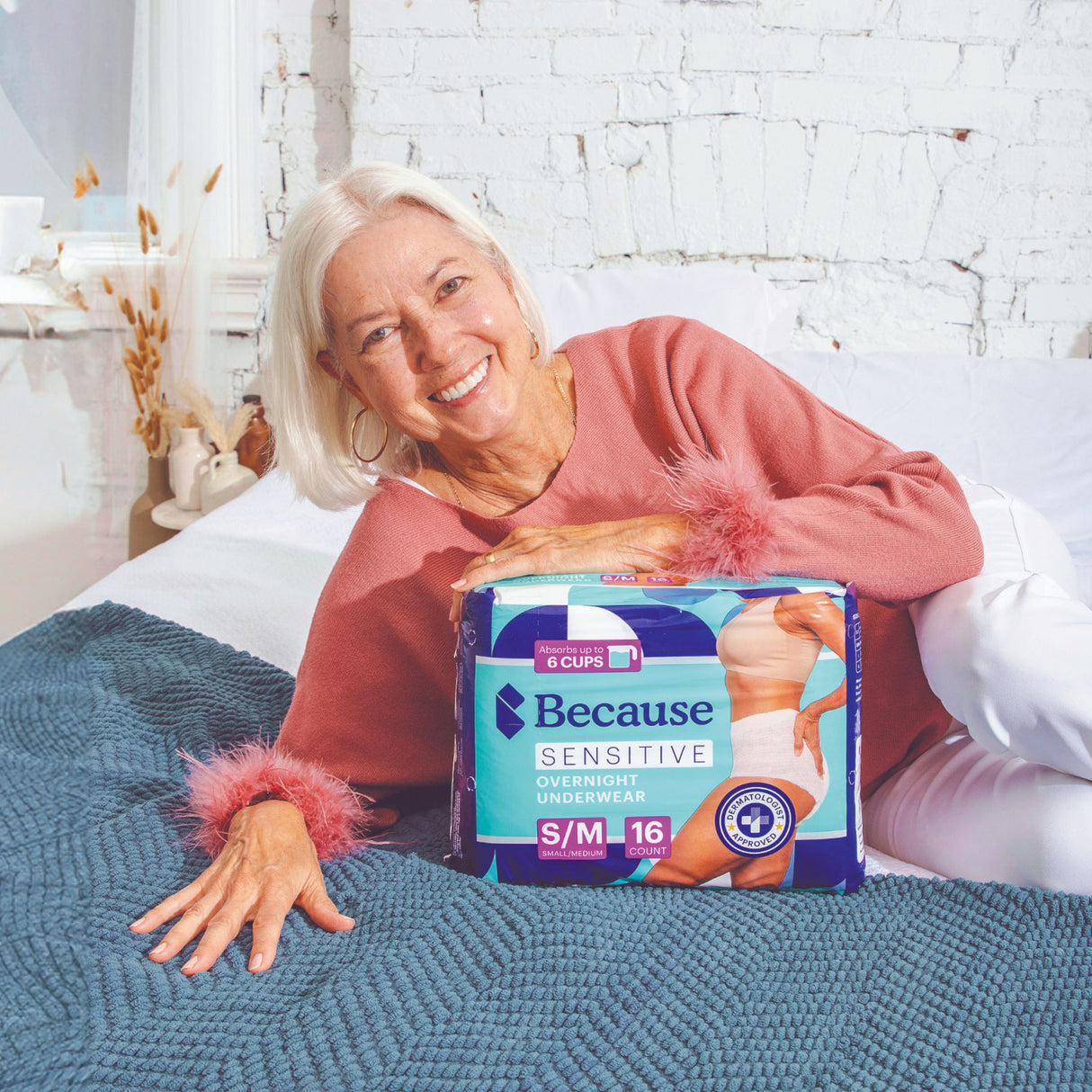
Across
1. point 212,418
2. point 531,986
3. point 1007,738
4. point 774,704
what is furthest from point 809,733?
point 212,418

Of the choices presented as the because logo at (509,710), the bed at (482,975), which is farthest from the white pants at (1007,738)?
the because logo at (509,710)

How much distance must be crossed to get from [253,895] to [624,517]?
0.57 meters

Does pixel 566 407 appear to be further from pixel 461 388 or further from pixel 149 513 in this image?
pixel 149 513

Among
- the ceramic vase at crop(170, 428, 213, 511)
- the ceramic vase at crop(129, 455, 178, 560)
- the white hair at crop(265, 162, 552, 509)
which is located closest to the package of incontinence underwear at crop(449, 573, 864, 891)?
the white hair at crop(265, 162, 552, 509)

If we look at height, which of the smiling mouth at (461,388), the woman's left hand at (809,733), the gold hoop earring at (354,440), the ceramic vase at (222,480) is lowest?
the ceramic vase at (222,480)

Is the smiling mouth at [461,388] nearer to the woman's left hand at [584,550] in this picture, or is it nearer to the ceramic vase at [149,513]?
the woman's left hand at [584,550]

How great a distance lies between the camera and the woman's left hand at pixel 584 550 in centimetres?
89

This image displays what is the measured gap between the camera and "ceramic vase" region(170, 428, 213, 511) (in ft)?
7.91

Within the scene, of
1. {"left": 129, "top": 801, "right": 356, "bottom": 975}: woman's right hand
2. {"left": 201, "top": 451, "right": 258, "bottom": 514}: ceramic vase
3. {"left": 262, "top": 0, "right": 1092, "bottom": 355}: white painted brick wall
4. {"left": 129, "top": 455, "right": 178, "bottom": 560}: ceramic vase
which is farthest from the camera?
{"left": 129, "top": 455, "right": 178, "bottom": 560}: ceramic vase

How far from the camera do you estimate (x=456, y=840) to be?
2.90ft

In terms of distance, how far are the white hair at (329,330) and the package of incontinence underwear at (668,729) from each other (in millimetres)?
465

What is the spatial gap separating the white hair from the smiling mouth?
141 millimetres

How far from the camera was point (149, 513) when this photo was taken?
98.7 inches

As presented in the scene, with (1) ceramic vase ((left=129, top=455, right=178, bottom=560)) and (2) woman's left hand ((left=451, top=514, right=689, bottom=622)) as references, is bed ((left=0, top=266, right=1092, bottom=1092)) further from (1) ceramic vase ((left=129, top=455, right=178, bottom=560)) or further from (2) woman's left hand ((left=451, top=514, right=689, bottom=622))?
(1) ceramic vase ((left=129, top=455, right=178, bottom=560))
